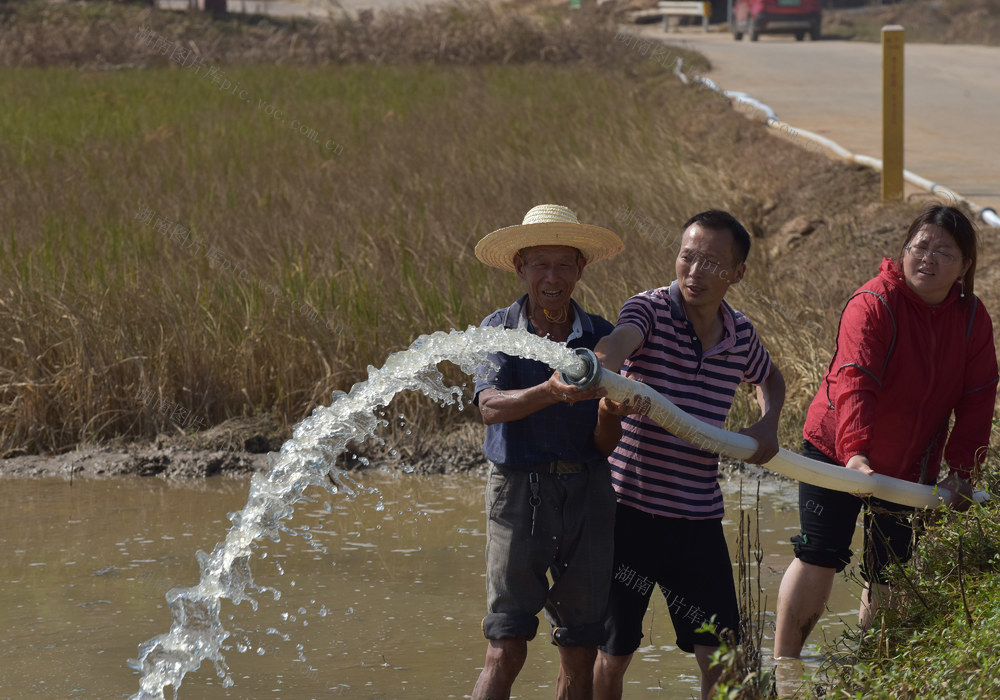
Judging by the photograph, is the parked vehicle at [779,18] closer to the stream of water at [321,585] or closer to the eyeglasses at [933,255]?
the stream of water at [321,585]

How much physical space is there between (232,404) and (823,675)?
4063mm

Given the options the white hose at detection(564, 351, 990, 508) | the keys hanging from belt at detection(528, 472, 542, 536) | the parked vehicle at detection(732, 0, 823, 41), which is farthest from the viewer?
the parked vehicle at detection(732, 0, 823, 41)

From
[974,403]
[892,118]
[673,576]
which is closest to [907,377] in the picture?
[974,403]

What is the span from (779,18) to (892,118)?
2442cm

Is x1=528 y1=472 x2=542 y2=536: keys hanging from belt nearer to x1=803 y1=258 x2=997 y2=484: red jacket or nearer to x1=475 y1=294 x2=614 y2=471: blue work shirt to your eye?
x1=475 y1=294 x2=614 y2=471: blue work shirt

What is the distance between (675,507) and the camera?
3412 millimetres

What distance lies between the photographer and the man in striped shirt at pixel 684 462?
3420mm

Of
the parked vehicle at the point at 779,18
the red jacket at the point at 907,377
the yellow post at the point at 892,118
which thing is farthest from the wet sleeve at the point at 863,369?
the parked vehicle at the point at 779,18

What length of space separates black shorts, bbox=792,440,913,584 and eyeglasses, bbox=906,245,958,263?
64 cm

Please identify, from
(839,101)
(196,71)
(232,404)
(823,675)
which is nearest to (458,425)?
(232,404)

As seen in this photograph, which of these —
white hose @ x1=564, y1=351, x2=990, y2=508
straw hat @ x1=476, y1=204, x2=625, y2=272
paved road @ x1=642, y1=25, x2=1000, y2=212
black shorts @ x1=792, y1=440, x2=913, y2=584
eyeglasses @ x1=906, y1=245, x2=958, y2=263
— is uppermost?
straw hat @ x1=476, y1=204, x2=625, y2=272

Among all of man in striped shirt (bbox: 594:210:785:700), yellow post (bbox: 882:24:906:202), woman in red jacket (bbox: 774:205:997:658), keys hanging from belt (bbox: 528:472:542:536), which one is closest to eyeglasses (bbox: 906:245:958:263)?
woman in red jacket (bbox: 774:205:997:658)

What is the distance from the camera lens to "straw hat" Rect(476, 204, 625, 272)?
10.9 ft

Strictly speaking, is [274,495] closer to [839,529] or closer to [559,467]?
[559,467]
